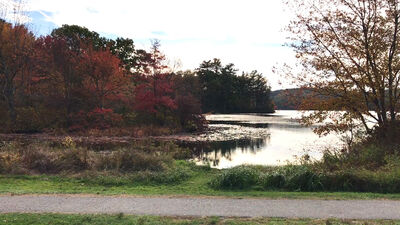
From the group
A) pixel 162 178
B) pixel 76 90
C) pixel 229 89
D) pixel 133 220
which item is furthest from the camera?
pixel 229 89

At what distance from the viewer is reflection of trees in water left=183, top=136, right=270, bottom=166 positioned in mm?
18913

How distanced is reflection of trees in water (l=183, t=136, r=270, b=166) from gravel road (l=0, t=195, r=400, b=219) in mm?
9369

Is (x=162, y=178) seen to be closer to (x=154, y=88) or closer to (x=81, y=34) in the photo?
(x=154, y=88)

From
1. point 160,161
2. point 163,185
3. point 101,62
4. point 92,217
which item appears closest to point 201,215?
point 92,217

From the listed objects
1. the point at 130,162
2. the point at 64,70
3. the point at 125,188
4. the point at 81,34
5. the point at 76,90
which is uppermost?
the point at 81,34

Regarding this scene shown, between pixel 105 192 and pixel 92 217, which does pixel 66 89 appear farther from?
pixel 92 217

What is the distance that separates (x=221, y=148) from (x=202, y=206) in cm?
1590

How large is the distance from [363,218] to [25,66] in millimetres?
35227

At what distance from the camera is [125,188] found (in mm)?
9305

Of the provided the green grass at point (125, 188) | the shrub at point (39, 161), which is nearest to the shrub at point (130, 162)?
the green grass at point (125, 188)

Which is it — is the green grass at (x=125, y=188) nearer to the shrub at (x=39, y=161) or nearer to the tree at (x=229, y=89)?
the shrub at (x=39, y=161)

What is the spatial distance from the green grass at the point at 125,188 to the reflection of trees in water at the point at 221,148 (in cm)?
693

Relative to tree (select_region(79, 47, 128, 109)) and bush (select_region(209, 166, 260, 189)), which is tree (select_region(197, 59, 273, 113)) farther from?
bush (select_region(209, 166, 260, 189))

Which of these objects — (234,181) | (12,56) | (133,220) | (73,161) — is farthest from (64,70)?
(133,220)
